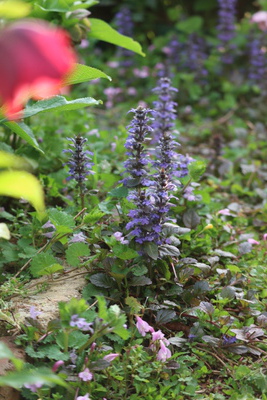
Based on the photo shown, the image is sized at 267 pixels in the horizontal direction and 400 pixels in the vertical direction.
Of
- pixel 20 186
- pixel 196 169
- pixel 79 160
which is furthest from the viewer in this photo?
pixel 196 169

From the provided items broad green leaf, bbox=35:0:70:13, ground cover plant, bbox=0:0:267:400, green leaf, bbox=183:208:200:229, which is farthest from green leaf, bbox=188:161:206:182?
broad green leaf, bbox=35:0:70:13

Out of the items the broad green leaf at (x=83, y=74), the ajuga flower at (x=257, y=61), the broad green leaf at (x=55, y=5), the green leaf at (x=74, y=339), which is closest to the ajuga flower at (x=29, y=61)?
the green leaf at (x=74, y=339)

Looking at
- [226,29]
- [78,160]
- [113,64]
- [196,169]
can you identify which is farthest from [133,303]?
[226,29]

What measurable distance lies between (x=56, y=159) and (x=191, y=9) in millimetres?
3617

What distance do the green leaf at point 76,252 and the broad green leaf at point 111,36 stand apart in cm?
116

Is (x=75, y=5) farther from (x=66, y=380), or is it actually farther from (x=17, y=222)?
(x=66, y=380)

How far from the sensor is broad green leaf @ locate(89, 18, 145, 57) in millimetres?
2604

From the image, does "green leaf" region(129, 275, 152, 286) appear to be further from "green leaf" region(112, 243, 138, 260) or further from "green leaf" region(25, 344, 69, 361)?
"green leaf" region(25, 344, 69, 361)

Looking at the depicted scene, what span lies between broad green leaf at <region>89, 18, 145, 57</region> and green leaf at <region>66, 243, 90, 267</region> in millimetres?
1156

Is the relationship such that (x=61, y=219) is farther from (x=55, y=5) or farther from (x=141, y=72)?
(x=141, y=72)

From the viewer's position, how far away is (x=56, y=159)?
8.81 feet

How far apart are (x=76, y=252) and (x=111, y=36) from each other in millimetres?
1251

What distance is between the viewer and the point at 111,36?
2.64m

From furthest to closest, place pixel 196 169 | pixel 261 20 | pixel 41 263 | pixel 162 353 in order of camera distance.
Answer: pixel 261 20
pixel 196 169
pixel 41 263
pixel 162 353
